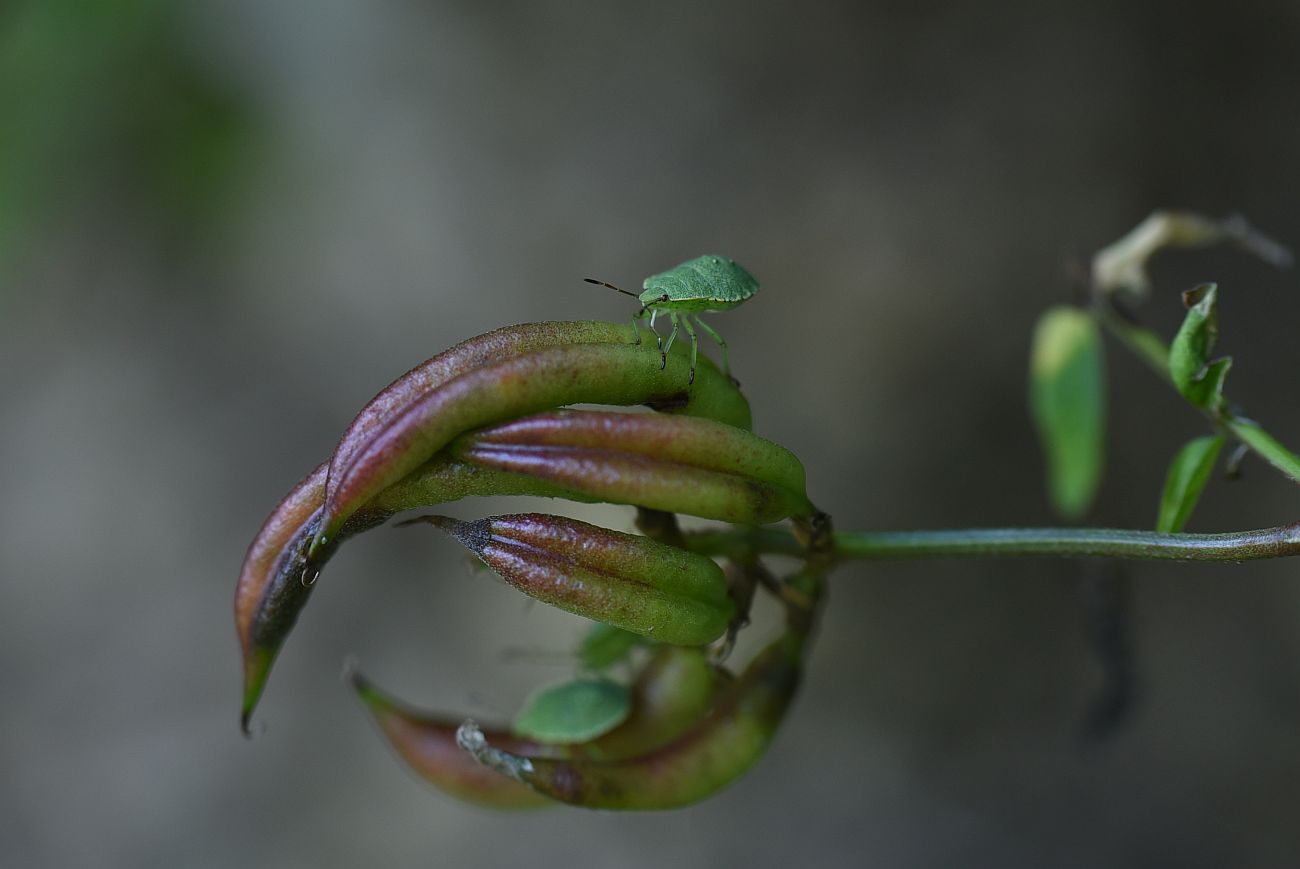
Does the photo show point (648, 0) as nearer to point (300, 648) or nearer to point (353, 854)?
point (300, 648)

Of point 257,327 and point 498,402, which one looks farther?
point 257,327

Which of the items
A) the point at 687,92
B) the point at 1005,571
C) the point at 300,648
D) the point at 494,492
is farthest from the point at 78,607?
the point at 494,492

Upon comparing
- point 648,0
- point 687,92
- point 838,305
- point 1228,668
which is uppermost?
point 648,0

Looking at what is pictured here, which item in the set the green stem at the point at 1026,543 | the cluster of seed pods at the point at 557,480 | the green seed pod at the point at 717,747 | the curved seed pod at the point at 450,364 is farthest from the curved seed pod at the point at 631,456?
the green seed pod at the point at 717,747

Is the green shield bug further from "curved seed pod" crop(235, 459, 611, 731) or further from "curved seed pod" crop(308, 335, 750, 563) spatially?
"curved seed pod" crop(235, 459, 611, 731)

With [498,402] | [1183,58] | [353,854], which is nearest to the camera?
[498,402]

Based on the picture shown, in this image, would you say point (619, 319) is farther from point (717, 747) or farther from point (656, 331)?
point (717, 747)
